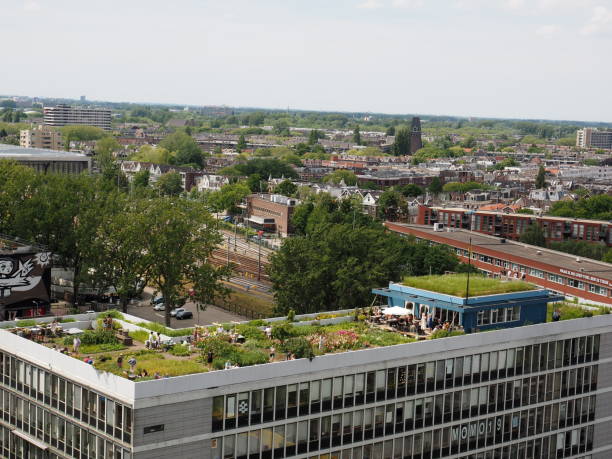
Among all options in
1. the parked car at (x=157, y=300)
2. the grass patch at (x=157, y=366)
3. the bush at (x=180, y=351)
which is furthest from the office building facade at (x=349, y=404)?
the parked car at (x=157, y=300)

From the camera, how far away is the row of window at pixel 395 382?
1537 inches

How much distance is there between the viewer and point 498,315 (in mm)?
50156

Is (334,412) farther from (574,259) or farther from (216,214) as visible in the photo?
(216,214)

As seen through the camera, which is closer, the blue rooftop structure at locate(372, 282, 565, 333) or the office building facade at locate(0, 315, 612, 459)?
the office building facade at locate(0, 315, 612, 459)

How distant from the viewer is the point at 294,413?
40.6 m

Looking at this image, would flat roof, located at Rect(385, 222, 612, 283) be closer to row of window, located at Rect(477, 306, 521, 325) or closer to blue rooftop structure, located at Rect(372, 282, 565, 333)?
blue rooftop structure, located at Rect(372, 282, 565, 333)

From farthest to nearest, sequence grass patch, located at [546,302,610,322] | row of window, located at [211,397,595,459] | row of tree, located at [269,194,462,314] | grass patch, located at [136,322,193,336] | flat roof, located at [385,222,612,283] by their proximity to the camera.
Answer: flat roof, located at [385,222,612,283], row of tree, located at [269,194,462,314], grass patch, located at [546,302,610,322], grass patch, located at [136,322,193,336], row of window, located at [211,397,595,459]

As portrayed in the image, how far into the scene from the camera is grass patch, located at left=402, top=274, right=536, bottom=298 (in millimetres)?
50125

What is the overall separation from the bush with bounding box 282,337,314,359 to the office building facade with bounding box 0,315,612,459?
1.28 ft

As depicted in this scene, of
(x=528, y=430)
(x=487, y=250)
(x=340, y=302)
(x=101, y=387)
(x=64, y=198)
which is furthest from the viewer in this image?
(x=487, y=250)

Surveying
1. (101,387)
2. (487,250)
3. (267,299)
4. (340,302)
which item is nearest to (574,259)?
(487,250)

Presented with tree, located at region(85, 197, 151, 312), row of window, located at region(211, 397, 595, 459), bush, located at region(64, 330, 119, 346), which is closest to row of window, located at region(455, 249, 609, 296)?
tree, located at region(85, 197, 151, 312)

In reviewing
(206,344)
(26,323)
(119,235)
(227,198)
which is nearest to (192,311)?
(119,235)

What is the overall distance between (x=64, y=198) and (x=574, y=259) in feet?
181
